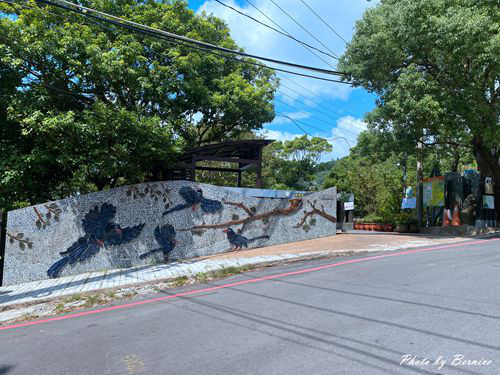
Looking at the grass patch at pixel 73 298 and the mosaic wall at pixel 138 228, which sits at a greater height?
the mosaic wall at pixel 138 228

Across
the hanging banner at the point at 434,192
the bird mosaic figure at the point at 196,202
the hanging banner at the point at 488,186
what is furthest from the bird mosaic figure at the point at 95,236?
the hanging banner at the point at 488,186

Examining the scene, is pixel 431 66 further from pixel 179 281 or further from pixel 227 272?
pixel 179 281

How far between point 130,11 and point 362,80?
10252 millimetres

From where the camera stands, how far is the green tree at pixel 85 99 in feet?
33.2

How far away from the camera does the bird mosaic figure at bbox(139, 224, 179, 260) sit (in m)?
10.7

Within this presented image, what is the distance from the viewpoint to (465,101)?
14.1 m

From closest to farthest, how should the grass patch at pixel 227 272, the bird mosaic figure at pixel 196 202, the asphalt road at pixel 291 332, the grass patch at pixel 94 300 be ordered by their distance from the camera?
1. the asphalt road at pixel 291 332
2. the grass patch at pixel 94 300
3. the grass patch at pixel 227 272
4. the bird mosaic figure at pixel 196 202

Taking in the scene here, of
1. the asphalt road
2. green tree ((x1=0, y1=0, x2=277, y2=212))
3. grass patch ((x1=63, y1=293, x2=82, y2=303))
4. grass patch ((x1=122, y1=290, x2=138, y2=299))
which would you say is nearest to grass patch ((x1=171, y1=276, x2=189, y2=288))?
grass patch ((x1=122, y1=290, x2=138, y2=299))

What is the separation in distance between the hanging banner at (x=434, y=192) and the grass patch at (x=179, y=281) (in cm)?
1480

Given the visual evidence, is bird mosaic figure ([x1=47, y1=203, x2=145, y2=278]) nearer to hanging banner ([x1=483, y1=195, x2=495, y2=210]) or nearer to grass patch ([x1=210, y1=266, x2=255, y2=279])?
grass patch ([x1=210, y1=266, x2=255, y2=279])

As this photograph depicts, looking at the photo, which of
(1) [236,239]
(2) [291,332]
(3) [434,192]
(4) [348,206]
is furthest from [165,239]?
(3) [434,192]

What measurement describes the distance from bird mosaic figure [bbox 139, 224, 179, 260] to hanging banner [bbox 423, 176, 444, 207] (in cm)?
1391

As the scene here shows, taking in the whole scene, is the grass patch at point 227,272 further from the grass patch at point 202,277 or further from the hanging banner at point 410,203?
the hanging banner at point 410,203

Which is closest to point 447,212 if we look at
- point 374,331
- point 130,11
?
point 374,331
